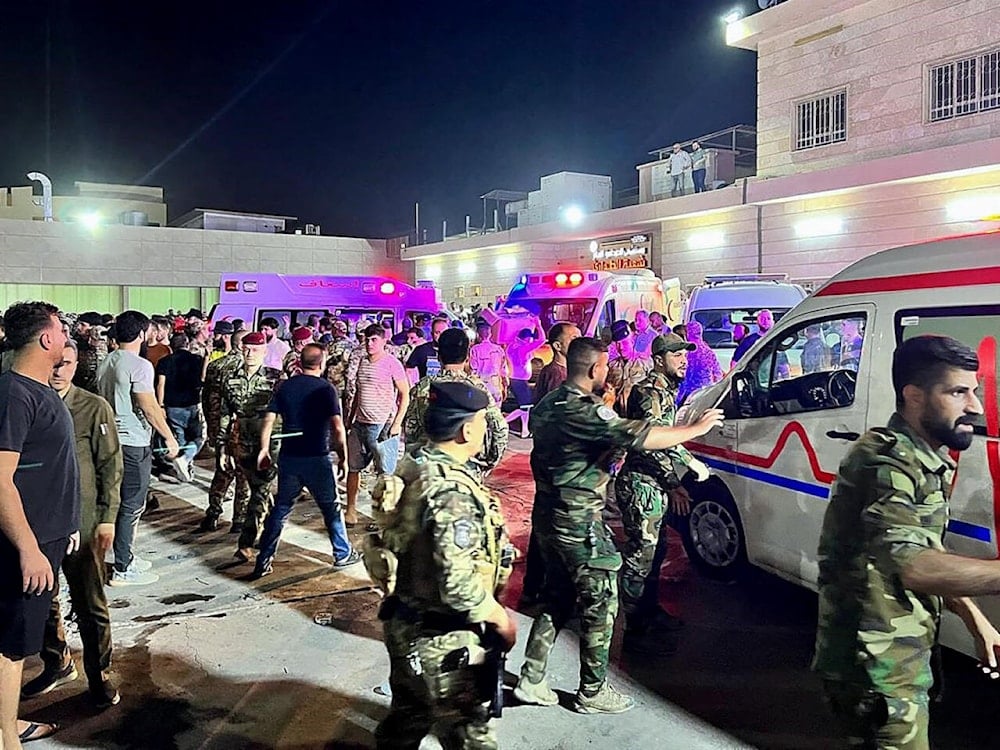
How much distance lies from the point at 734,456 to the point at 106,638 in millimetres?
4001

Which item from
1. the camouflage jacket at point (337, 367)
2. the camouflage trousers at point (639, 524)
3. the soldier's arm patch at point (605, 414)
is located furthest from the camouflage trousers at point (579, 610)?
the camouflage jacket at point (337, 367)

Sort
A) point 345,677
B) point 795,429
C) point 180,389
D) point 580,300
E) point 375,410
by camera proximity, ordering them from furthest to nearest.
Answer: point 580,300 → point 180,389 → point 375,410 → point 795,429 → point 345,677

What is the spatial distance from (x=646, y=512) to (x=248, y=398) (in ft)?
11.8

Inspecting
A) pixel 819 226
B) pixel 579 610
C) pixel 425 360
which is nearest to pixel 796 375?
pixel 579 610

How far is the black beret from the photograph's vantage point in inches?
108

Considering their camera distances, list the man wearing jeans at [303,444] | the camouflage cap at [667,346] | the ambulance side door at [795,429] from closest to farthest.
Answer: the ambulance side door at [795,429], the camouflage cap at [667,346], the man wearing jeans at [303,444]

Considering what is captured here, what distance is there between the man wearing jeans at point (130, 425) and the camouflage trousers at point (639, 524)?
352 cm

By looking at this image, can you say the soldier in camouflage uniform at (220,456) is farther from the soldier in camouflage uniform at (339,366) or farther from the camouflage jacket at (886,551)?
the camouflage jacket at (886,551)

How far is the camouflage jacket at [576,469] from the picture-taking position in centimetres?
400

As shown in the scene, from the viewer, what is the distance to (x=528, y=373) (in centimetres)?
1302

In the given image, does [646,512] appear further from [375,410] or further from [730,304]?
[730,304]

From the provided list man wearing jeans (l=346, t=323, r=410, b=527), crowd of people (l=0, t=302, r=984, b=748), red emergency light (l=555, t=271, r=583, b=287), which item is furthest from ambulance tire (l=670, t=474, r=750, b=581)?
red emergency light (l=555, t=271, r=583, b=287)

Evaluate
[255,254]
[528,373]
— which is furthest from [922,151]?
[255,254]

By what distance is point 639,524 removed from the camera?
194 inches
